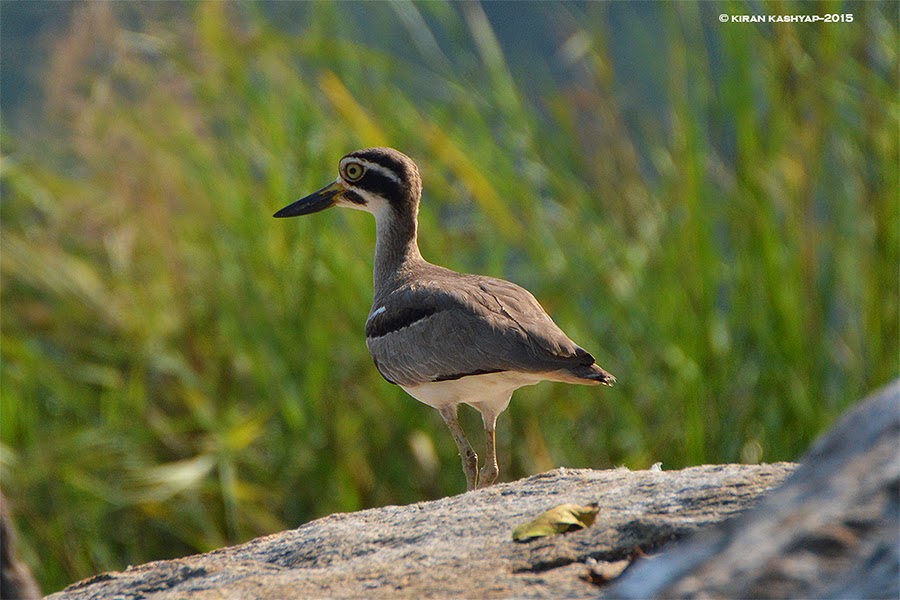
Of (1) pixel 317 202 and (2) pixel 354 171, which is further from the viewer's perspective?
(1) pixel 317 202

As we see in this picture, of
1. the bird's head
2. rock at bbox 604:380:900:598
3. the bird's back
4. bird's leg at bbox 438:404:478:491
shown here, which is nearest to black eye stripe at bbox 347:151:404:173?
the bird's head

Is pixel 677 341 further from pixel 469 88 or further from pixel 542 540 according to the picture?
pixel 542 540

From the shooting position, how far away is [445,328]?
511 centimetres

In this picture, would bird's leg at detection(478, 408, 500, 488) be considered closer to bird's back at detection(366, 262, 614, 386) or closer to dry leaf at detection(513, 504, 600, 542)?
bird's back at detection(366, 262, 614, 386)

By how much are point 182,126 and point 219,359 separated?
1.61 m

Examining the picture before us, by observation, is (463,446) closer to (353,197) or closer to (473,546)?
(353,197)

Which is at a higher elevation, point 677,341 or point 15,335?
point 15,335

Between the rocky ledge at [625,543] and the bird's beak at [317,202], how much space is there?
2.24 meters

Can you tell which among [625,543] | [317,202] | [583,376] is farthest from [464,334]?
[625,543]

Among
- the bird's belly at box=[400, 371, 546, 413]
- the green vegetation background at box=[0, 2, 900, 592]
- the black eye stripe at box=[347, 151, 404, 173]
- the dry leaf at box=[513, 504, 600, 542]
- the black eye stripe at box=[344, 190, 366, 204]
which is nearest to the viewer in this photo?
the dry leaf at box=[513, 504, 600, 542]

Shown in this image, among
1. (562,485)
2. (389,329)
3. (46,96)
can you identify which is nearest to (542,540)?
(562,485)

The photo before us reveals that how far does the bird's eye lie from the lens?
5938 millimetres

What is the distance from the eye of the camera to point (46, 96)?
8781 mm

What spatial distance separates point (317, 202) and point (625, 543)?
10.9ft
